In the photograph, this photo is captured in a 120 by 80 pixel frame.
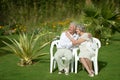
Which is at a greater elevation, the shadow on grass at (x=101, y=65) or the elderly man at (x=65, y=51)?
the elderly man at (x=65, y=51)

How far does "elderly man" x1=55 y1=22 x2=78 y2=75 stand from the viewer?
8602mm

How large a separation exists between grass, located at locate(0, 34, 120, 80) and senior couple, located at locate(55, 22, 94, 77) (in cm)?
23

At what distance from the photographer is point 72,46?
8.92 metres

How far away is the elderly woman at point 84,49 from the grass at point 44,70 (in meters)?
0.25

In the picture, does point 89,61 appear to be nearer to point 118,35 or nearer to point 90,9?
point 90,9

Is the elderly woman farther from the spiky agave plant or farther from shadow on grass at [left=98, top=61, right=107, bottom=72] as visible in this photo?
the spiky agave plant

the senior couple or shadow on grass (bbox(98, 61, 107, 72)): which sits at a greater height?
the senior couple

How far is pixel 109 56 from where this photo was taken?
11.1 metres

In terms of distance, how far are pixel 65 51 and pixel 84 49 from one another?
482 mm

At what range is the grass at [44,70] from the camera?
27.7 feet

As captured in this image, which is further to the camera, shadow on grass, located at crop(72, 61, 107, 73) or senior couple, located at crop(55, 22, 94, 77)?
shadow on grass, located at crop(72, 61, 107, 73)

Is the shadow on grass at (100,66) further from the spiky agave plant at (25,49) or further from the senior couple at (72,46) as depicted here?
the spiky agave plant at (25,49)

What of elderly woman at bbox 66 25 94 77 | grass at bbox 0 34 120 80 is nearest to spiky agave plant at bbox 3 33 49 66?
grass at bbox 0 34 120 80

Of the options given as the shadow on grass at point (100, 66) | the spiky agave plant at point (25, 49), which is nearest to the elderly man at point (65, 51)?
the shadow on grass at point (100, 66)
